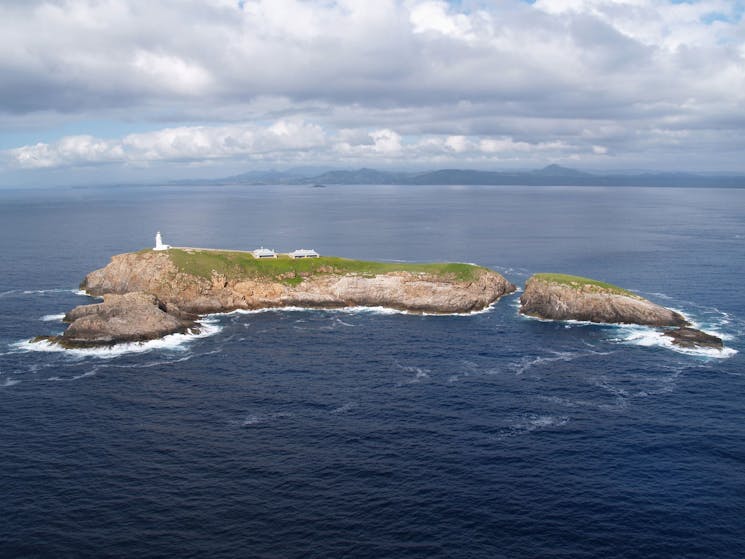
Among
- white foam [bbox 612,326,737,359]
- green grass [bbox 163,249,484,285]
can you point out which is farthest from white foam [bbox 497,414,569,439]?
green grass [bbox 163,249,484,285]

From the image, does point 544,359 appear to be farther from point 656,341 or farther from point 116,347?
point 116,347

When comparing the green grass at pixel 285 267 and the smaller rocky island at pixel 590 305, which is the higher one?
the green grass at pixel 285 267

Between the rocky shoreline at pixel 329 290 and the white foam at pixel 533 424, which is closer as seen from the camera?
the white foam at pixel 533 424

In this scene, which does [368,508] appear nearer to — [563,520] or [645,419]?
[563,520]

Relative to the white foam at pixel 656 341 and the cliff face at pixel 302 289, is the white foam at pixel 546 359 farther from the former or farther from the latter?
the cliff face at pixel 302 289

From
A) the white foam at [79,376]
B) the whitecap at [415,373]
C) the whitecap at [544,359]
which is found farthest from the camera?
the whitecap at [544,359]

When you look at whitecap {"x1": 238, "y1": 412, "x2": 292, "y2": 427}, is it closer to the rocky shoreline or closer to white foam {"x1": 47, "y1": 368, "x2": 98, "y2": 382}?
white foam {"x1": 47, "y1": 368, "x2": 98, "y2": 382}

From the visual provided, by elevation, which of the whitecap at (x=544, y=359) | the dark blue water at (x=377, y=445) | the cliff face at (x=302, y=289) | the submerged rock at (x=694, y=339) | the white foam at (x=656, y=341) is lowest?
the dark blue water at (x=377, y=445)

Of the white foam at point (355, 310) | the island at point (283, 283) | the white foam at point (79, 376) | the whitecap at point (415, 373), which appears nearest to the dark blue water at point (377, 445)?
the white foam at point (79, 376)
